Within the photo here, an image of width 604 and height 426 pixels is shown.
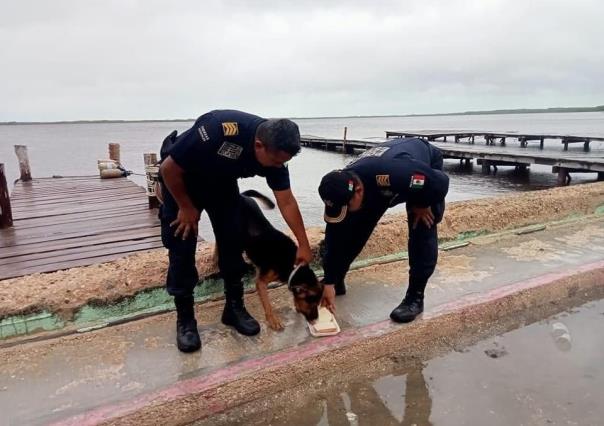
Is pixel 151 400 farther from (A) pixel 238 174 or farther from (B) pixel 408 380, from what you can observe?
(B) pixel 408 380

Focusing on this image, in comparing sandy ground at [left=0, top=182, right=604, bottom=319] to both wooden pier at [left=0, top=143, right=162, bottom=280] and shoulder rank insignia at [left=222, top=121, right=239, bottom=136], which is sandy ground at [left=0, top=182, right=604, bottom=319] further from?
wooden pier at [left=0, top=143, right=162, bottom=280]

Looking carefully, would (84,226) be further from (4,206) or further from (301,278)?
(301,278)

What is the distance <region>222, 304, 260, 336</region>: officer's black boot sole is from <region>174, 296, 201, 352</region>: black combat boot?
25cm

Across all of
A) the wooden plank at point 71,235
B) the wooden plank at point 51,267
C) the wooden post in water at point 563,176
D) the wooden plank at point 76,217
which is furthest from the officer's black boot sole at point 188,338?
the wooden post in water at point 563,176

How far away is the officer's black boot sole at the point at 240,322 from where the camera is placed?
9.77ft

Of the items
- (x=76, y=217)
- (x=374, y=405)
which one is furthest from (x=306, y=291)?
(x=76, y=217)

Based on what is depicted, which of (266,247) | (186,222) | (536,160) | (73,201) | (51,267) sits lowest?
(536,160)

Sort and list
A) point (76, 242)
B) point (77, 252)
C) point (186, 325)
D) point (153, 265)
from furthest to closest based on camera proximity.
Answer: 1. point (76, 242)
2. point (77, 252)
3. point (153, 265)
4. point (186, 325)

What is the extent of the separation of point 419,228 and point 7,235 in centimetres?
574

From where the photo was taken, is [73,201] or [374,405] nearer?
[374,405]

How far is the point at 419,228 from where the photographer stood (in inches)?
124

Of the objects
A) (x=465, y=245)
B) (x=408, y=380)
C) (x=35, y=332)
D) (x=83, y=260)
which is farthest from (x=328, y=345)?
(x=83, y=260)

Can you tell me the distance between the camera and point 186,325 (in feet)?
9.50

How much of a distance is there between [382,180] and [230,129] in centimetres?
96
